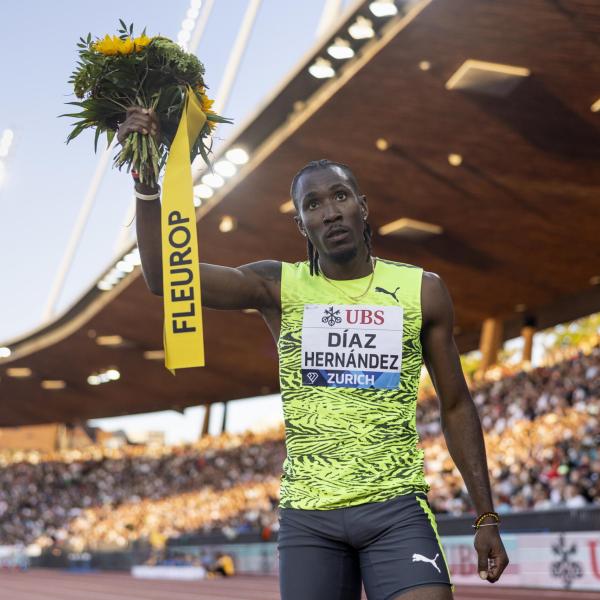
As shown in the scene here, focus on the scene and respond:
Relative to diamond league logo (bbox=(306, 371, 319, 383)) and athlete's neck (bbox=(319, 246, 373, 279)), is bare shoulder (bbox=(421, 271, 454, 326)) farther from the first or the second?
diamond league logo (bbox=(306, 371, 319, 383))

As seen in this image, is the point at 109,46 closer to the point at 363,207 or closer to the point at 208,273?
the point at 208,273

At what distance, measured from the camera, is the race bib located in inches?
135

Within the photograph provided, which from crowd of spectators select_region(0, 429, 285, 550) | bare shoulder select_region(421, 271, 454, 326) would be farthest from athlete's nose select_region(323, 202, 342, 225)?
crowd of spectators select_region(0, 429, 285, 550)

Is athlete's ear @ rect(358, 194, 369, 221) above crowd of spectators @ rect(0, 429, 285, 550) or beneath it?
beneath

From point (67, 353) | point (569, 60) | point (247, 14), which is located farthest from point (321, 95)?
point (67, 353)

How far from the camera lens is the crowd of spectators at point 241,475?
65.0ft

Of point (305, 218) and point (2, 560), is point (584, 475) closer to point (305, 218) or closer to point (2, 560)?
point (305, 218)

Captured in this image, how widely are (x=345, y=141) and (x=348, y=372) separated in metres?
16.7

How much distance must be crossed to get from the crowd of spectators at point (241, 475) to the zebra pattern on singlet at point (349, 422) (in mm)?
12095

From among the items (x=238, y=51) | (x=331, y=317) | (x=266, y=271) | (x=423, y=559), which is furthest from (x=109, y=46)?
(x=238, y=51)

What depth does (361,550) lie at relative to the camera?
3277mm

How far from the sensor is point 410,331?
353cm

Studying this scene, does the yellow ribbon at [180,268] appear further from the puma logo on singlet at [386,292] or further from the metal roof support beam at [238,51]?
the metal roof support beam at [238,51]

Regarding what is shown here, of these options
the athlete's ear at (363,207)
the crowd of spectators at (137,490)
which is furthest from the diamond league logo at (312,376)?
the crowd of spectators at (137,490)
